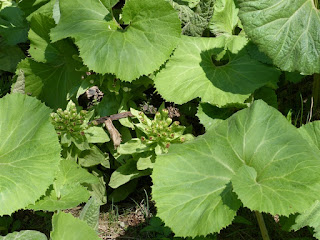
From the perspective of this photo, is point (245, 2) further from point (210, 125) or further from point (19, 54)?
point (19, 54)

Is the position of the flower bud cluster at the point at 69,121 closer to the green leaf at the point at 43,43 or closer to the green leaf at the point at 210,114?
the green leaf at the point at 43,43

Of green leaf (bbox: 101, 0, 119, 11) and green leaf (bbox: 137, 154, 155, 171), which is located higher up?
green leaf (bbox: 101, 0, 119, 11)

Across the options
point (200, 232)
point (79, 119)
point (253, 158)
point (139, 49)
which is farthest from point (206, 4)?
point (200, 232)

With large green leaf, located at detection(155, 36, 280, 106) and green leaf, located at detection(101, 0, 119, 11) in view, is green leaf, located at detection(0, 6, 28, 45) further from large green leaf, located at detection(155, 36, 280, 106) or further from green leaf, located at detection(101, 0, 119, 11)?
large green leaf, located at detection(155, 36, 280, 106)

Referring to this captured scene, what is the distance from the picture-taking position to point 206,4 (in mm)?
3572

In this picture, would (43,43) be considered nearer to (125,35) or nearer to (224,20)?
(125,35)

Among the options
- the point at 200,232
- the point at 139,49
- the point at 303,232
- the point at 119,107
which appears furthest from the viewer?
the point at 119,107

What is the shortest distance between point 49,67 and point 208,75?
115 cm

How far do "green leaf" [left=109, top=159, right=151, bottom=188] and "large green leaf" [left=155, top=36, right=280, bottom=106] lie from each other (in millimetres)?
474

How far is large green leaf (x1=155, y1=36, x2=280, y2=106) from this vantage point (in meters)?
3.06

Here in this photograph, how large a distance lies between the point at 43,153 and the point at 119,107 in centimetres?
69

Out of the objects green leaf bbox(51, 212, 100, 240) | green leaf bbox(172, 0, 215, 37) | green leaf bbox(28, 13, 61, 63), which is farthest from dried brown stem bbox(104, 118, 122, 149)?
green leaf bbox(172, 0, 215, 37)

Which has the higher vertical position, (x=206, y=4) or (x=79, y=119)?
(x=206, y=4)

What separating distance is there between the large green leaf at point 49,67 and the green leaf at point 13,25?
0.50 metres
